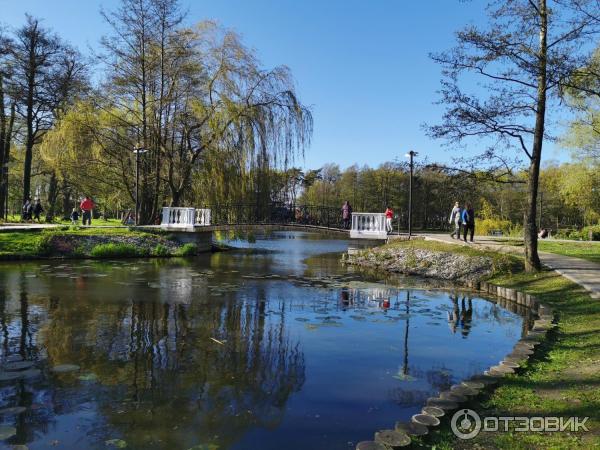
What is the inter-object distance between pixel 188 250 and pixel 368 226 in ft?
30.3

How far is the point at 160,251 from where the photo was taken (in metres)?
23.3

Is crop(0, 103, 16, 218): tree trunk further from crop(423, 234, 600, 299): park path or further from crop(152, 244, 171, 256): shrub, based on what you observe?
crop(423, 234, 600, 299): park path

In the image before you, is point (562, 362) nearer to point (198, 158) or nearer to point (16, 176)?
point (198, 158)

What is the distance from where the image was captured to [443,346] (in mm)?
8047

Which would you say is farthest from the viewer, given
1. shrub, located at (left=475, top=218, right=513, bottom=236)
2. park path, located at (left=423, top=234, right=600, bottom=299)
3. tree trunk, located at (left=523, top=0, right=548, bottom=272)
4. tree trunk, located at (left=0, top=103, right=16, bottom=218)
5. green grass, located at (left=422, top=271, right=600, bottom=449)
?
shrub, located at (left=475, top=218, right=513, bottom=236)

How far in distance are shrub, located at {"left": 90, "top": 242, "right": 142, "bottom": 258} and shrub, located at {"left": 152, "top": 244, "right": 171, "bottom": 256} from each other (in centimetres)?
72

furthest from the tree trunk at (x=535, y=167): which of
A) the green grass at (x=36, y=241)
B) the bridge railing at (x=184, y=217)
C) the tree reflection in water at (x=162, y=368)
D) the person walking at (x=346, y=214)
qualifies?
the bridge railing at (x=184, y=217)

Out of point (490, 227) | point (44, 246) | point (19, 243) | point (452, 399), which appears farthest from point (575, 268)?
point (490, 227)

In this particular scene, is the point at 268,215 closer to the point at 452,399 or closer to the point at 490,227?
the point at 490,227

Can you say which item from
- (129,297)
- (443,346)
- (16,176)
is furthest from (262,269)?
(16,176)

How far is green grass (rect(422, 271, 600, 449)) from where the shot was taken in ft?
13.4

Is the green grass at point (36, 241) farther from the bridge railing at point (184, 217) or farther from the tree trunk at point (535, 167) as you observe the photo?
the tree trunk at point (535, 167)

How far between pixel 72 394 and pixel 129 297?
6.68m


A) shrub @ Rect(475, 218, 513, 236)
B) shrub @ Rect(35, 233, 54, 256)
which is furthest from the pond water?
shrub @ Rect(475, 218, 513, 236)
